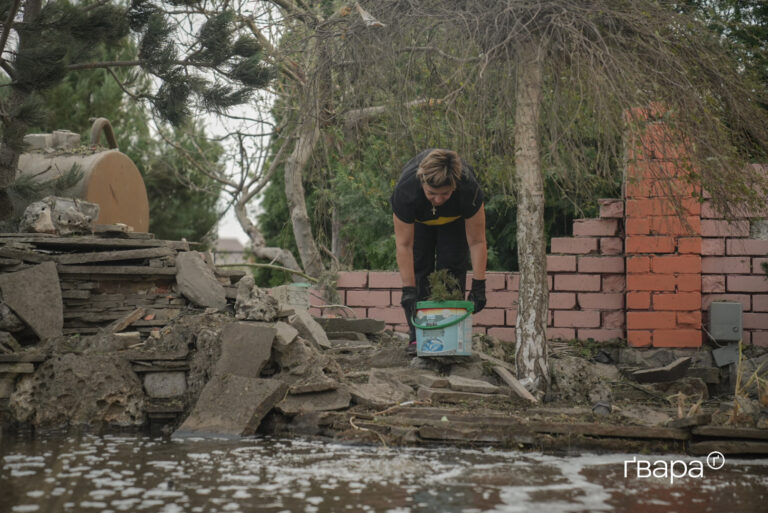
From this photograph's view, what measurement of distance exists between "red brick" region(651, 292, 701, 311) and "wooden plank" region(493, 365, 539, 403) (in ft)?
4.97

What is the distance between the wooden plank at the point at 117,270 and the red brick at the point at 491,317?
2396 mm

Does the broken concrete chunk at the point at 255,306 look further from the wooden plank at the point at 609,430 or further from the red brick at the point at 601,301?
the red brick at the point at 601,301

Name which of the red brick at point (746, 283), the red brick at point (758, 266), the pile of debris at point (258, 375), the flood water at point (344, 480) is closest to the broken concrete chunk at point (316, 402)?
the pile of debris at point (258, 375)

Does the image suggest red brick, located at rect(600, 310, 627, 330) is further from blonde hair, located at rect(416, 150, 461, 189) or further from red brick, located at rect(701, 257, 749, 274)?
blonde hair, located at rect(416, 150, 461, 189)

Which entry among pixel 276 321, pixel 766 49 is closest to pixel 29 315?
pixel 276 321

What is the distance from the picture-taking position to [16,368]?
484 centimetres

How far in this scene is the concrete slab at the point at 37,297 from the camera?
5184mm

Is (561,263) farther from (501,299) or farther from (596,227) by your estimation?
(501,299)

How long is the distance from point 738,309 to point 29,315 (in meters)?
4.87

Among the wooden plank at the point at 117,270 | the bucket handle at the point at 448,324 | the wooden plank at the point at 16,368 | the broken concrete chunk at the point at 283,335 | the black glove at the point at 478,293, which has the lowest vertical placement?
the wooden plank at the point at 16,368

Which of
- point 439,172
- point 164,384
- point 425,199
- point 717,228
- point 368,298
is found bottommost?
point 164,384

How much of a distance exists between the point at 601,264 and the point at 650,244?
410 mm

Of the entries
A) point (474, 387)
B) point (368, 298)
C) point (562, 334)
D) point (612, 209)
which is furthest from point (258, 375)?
point (612, 209)

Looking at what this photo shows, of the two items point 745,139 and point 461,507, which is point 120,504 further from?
point 745,139
